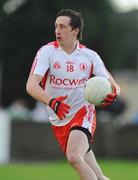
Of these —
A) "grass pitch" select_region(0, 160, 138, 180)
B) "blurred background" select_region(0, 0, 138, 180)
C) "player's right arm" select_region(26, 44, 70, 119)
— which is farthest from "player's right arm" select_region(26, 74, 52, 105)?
"blurred background" select_region(0, 0, 138, 180)

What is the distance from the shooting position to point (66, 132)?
11883 mm

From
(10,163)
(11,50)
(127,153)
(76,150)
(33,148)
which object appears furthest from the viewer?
(11,50)

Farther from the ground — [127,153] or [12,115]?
[12,115]

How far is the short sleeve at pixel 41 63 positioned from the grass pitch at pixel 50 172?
6.57 m

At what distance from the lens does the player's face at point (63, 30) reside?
38.2 ft

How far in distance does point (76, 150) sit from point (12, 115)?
50.8 feet

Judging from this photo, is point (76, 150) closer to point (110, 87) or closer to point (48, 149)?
point (110, 87)

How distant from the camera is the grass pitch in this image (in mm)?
18672

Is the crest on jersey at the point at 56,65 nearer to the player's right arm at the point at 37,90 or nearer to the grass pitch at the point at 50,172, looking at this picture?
the player's right arm at the point at 37,90

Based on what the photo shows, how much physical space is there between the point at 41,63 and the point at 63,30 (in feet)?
1.75

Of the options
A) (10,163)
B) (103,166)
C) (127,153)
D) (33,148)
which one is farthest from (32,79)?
(127,153)

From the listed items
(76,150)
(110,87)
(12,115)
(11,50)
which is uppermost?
(110,87)

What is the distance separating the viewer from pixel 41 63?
38.0 ft

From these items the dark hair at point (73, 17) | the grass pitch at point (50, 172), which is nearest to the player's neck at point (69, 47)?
the dark hair at point (73, 17)
